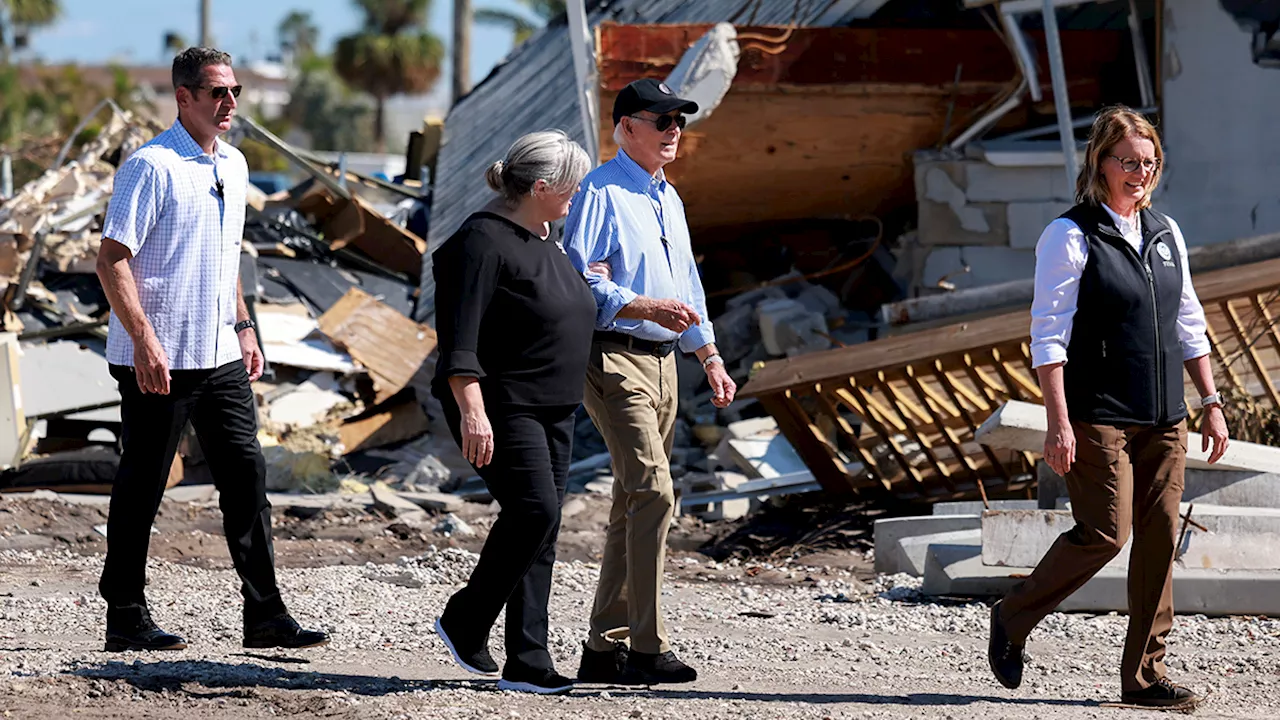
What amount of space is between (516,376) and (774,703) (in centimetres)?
130

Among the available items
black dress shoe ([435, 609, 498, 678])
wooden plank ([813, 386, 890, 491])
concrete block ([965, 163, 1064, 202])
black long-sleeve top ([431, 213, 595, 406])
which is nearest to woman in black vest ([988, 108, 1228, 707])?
black long-sleeve top ([431, 213, 595, 406])

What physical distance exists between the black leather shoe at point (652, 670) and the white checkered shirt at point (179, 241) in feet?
5.48

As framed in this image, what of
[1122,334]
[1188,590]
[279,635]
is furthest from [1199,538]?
[279,635]

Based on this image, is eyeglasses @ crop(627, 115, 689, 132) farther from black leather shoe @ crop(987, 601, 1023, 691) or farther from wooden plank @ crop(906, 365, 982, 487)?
wooden plank @ crop(906, 365, 982, 487)

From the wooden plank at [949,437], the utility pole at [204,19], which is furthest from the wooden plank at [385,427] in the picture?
the utility pole at [204,19]

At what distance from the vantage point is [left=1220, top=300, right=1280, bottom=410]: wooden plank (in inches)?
329

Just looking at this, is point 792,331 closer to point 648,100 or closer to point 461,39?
point 648,100

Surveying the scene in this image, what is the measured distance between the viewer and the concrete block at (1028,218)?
1161cm

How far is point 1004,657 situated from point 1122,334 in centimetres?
108

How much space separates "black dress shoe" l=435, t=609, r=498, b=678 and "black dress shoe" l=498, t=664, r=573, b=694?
0.07 meters

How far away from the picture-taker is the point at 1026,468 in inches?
352

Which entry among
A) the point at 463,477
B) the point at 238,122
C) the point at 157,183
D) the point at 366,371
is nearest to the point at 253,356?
the point at 157,183

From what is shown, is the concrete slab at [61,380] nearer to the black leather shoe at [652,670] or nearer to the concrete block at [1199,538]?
the concrete block at [1199,538]

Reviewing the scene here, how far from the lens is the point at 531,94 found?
59.0 feet
